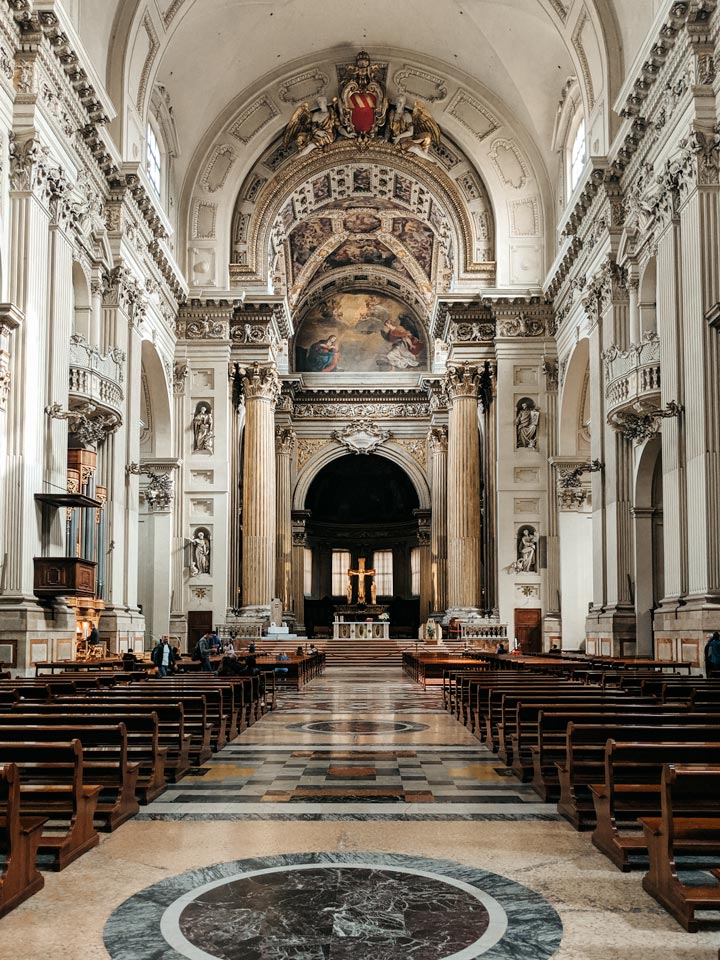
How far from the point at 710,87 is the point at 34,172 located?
40.4 ft

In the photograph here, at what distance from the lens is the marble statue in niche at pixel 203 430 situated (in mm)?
34500

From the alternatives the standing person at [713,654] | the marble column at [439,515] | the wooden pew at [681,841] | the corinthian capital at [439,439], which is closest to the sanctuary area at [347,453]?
the wooden pew at [681,841]

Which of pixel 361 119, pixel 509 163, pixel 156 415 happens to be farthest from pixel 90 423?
pixel 509 163

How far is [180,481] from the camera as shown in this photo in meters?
34.0

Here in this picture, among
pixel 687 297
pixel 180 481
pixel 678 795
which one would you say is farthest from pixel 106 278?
pixel 678 795

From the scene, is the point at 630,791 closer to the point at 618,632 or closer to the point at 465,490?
the point at 618,632

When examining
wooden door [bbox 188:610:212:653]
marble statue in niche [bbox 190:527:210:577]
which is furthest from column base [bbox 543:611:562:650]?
marble statue in niche [bbox 190:527:210:577]

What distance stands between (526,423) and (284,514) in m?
15.4

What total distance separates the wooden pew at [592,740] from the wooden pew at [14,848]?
3.40m

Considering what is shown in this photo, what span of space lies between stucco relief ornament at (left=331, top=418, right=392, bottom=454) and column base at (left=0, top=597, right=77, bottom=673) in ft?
102

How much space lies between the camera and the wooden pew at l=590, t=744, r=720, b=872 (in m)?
5.74

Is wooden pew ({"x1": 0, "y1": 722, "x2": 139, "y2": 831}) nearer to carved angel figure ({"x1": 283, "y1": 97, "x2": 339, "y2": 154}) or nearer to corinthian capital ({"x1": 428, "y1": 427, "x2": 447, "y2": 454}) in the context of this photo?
carved angel figure ({"x1": 283, "y1": 97, "x2": 339, "y2": 154})

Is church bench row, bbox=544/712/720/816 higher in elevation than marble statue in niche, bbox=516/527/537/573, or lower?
lower

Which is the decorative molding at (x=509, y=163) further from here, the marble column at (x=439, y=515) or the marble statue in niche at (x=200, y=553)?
the marble statue in niche at (x=200, y=553)
